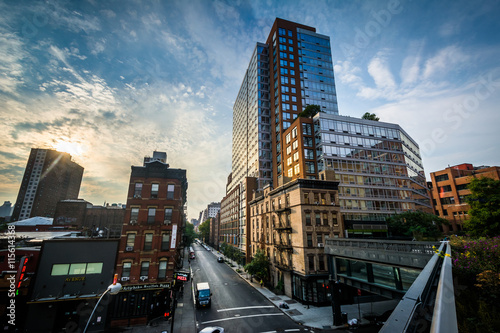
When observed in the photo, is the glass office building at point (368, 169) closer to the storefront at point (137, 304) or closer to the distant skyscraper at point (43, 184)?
the storefront at point (137, 304)

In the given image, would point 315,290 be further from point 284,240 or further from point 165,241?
point 165,241

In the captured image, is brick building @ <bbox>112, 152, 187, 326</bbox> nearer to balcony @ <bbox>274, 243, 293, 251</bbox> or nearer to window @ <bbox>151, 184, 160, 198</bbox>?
window @ <bbox>151, 184, 160, 198</bbox>

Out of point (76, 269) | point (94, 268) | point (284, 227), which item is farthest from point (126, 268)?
point (284, 227)

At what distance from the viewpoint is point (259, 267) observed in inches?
1566

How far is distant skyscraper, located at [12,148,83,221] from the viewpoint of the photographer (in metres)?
113

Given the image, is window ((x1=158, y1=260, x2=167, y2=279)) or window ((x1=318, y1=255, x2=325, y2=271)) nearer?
window ((x1=158, y1=260, x2=167, y2=279))

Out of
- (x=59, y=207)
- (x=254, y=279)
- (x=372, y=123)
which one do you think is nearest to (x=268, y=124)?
(x=372, y=123)

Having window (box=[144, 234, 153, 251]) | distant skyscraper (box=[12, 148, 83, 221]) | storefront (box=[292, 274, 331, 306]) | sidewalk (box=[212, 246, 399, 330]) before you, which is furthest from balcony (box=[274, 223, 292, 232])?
distant skyscraper (box=[12, 148, 83, 221])

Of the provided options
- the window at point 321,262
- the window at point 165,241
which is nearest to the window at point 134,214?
the window at point 165,241

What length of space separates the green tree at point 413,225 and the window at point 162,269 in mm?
41199

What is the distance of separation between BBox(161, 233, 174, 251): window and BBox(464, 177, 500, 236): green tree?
42.4 meters

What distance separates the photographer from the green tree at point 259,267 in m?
39.6

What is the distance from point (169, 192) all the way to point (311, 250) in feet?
71.8

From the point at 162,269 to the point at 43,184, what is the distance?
13341 cm
